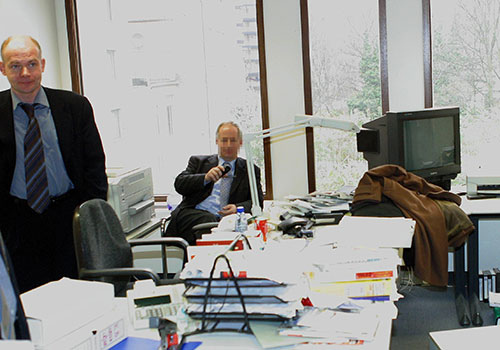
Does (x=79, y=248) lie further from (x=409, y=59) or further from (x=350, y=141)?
(x=409, y=59)

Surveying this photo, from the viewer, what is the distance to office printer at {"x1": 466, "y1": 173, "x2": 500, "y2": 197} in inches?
148

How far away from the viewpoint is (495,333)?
1.79m

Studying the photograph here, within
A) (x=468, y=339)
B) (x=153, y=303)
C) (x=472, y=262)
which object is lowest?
(x=472, y=262)

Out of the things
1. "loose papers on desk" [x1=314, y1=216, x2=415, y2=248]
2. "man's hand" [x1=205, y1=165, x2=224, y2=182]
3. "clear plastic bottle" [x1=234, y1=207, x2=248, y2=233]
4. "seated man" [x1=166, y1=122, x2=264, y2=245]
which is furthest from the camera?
"seated man" [x1=166, y1=122, x2=264, y2=245]

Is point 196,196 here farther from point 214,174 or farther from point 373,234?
point 373,234

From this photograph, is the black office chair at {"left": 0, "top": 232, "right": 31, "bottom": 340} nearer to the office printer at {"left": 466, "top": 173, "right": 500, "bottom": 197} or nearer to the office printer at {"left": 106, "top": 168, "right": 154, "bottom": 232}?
the office printer at {"left": 106, "top": 168, "right": 154, "bottom": 232}

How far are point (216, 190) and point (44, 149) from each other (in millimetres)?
1355

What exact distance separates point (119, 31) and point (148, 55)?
0.32 metres

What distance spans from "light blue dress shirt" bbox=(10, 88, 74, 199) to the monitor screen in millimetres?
2102

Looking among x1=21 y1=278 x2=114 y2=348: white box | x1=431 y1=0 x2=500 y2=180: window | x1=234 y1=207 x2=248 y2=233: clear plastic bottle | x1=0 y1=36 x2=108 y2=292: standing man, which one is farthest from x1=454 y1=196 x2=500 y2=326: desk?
x1=21 y1=278 x2=114 y2=348: white box

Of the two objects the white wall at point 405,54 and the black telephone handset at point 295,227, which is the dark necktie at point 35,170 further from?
the white wall at point 405,54

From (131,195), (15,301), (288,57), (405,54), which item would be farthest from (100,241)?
(405,54)

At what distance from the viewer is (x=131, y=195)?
392cm

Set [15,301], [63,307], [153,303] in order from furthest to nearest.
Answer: [153,303]
[63,307]
[15,301]
